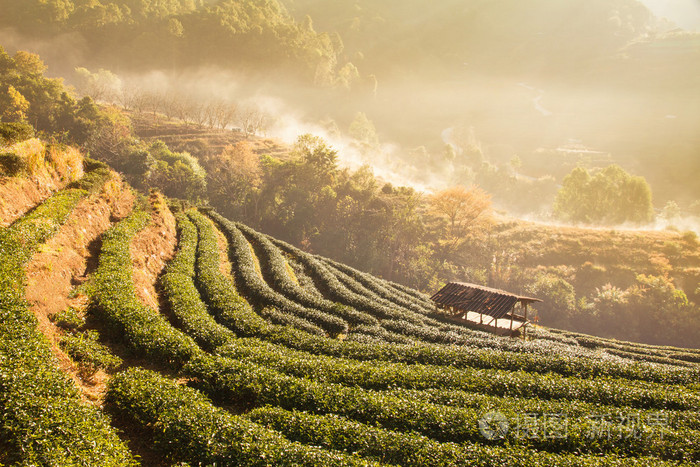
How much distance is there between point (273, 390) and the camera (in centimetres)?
1266

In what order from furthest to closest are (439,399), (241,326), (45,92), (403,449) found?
(45,92) → (241,326) → (439,399) → (403,449)

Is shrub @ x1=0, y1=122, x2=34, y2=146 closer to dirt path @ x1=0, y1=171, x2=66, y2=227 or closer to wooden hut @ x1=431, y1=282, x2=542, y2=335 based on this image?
dirt path @ x1=0, y1=171, x2=66, y2=227

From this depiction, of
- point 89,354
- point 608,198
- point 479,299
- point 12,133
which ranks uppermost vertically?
point 608,198

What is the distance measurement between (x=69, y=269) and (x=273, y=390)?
1327 centimetres

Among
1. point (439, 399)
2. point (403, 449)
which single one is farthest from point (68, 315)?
point (439, 399)

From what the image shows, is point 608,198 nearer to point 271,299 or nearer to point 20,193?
point 271,299

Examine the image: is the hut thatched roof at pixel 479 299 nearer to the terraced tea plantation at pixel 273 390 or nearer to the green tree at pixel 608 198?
the terraced tea plantation at pixel 273 390

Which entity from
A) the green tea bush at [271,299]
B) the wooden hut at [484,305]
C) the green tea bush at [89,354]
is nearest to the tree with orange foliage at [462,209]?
the wooden hut at [484,305]

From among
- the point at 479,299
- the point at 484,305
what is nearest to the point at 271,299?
the point at 484,305

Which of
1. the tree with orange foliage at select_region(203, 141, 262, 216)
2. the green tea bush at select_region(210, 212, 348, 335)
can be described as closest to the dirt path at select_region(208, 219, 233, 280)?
the green tea bush at select_region(210, 212, 348, 335)

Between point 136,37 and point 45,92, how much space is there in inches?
3196

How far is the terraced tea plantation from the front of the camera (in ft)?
30.2

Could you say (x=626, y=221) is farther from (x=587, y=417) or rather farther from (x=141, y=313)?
(x=141, y=313)

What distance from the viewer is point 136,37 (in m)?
125
